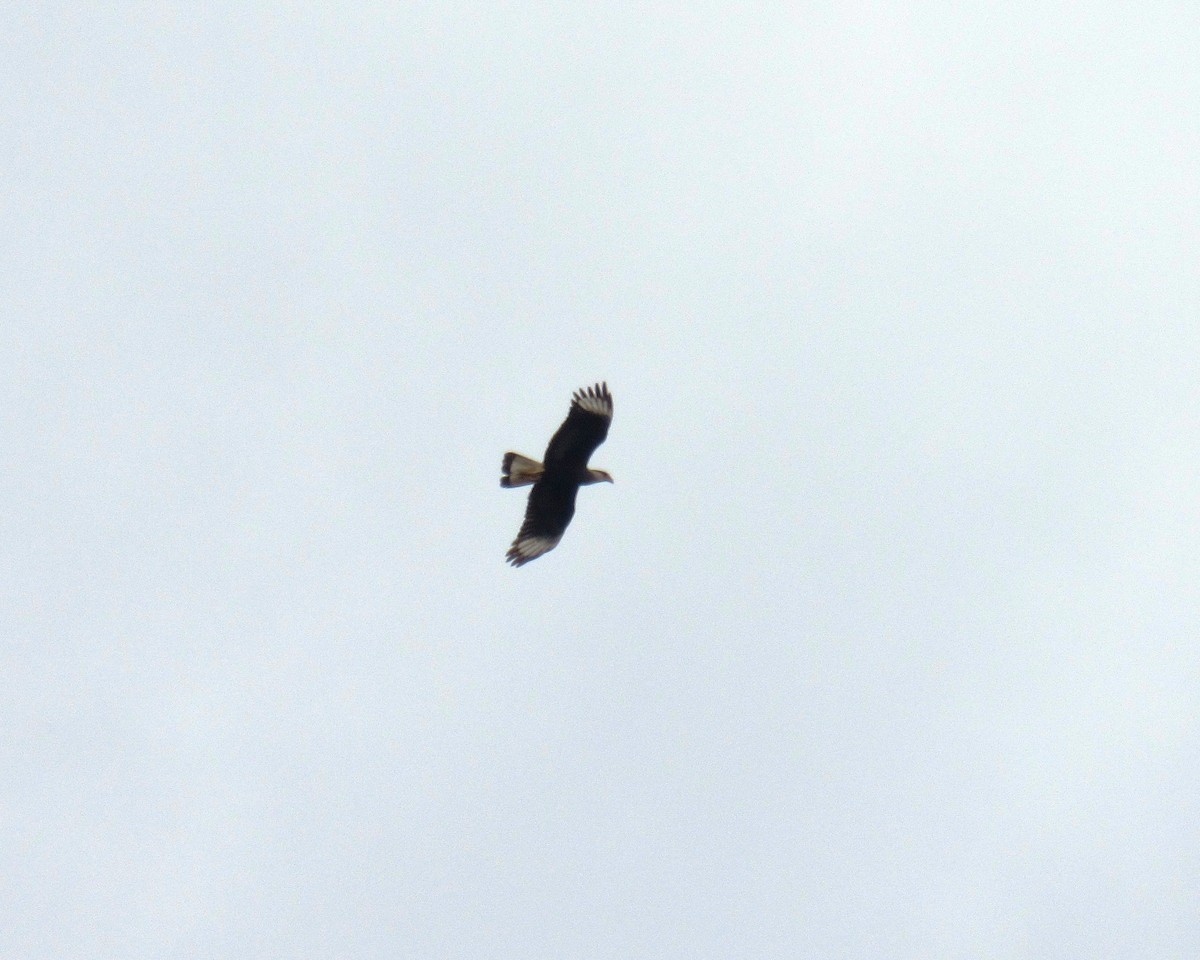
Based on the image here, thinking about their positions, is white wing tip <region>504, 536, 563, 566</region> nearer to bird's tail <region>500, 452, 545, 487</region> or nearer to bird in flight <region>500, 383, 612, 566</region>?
bird in flight <region>500, 383, 612, 566</region>

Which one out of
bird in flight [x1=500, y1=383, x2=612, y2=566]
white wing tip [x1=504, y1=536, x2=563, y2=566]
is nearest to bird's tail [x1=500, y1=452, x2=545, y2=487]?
bird in flight [x1=500, y1=383, x2=612, y2=566]

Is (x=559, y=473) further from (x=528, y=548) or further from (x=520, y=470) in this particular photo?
(x=528, y=548)

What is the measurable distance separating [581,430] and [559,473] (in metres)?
0.87

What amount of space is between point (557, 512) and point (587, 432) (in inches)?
62.2

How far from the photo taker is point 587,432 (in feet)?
77.8

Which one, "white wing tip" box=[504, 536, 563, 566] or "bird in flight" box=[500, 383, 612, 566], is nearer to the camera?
"bird in flight" box=[500, 383, 612, 566]

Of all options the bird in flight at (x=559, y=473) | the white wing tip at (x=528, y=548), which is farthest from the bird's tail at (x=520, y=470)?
Answer: the white wing tip at (x=528, y=548)

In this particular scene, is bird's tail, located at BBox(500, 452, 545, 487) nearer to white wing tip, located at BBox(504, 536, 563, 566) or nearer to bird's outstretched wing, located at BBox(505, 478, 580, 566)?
bird's outstretched wing, located at BBox(505, 478, 580, 566)

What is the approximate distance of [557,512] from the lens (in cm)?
2452

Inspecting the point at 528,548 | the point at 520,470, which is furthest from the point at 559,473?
the point at 528,548

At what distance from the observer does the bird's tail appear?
24266mm

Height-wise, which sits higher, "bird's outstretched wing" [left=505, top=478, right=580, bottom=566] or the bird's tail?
the bird's tail

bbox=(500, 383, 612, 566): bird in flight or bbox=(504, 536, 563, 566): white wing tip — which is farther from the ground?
bbox=(500, 383, 612, 566): bird in flight

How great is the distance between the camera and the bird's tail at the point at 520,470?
24266 mm
